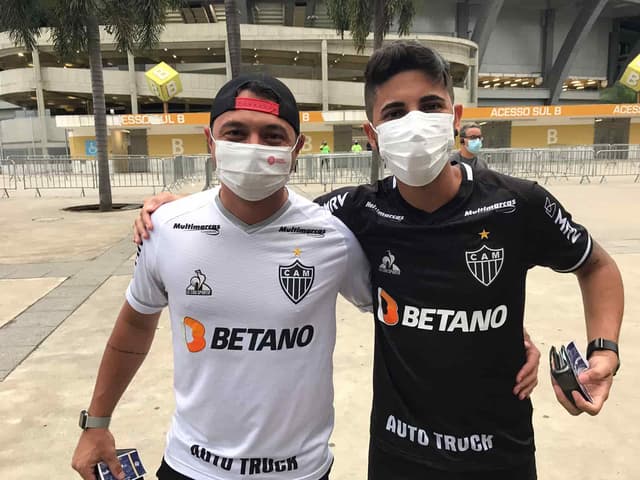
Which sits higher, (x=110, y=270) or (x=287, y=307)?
(x=287, y=307)

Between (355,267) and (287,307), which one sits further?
(355,267)

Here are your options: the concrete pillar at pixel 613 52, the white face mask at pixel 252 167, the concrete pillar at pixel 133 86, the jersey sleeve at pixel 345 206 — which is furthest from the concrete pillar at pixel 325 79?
the white face mask at pixel 252 167

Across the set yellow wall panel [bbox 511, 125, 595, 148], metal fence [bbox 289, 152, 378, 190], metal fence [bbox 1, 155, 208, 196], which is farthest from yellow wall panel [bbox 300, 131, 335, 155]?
metal fence [bbox 289, 152, 378, 190]

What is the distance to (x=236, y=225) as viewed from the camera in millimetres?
1660

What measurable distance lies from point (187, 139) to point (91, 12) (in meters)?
25.2

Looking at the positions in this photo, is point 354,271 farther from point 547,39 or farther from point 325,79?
point 547,39

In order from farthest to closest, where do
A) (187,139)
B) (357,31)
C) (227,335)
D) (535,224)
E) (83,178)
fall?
1. (187,139)
2. (83,178)
3. (357,31)
4. (535,224)
5. (227,335)

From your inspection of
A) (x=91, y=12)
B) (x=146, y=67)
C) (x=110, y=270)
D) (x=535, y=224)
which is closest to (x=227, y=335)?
(x=535, y=224)

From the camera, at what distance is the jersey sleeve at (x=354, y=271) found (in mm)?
1755

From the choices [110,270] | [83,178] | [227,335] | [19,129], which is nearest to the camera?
[227,335]

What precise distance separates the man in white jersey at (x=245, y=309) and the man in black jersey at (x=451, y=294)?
20 centimetres

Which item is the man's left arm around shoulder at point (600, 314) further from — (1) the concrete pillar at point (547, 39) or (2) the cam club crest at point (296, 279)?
(1) the concrete pillar at point (547, 39)

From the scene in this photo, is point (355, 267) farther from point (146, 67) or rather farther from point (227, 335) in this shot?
point (146, 67)

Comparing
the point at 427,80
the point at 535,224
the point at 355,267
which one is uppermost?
the point at 427,80
